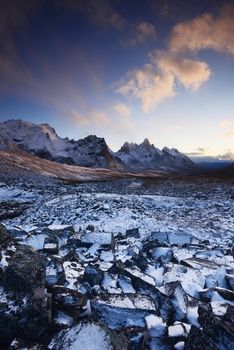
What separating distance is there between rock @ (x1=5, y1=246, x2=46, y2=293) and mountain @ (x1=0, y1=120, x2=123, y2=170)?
509ft

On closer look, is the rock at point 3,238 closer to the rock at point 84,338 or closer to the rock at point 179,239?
the rock at point 84,338

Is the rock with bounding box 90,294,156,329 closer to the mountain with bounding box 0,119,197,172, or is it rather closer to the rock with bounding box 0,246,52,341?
the rock with bounding box 0,246,52,341

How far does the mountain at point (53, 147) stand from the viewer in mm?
160250

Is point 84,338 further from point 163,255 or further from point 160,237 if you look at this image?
point 160,237

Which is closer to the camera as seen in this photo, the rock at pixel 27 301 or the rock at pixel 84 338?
the rock at pixel 84 338

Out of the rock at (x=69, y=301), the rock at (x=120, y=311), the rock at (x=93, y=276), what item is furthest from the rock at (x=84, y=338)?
the rock at (x=93, y=276)

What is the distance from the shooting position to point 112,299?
5.66m

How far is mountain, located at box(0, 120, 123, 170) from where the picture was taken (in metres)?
160

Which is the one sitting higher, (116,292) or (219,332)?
(219,332)

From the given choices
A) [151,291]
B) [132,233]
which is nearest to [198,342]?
[151,291]

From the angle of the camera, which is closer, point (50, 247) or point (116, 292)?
point (116, 292)

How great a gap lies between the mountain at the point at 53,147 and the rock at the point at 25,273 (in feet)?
509

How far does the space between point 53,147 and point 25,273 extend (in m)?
170

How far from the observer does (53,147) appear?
558 ft
